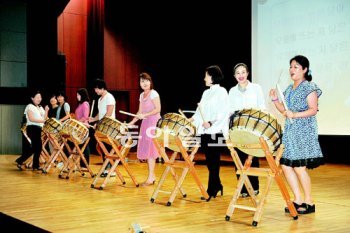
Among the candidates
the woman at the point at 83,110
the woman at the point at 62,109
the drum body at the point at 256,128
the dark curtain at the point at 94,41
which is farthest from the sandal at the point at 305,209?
the dark curtain at the point at 94,41

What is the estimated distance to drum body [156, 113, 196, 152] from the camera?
4574 mm

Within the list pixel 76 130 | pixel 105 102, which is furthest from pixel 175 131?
pixel 76 130

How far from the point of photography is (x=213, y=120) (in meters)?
4.65

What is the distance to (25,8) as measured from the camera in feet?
39.3

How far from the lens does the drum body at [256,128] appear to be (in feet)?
11.8

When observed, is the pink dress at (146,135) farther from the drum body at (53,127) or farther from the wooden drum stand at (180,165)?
the drum body at (53,127)

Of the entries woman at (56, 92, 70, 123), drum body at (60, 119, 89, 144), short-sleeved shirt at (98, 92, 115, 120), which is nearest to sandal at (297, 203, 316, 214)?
short-sleeved shirt at (98, 92, 115, 120)

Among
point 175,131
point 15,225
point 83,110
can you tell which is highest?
point 83,110

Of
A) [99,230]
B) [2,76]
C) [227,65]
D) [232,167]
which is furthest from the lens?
[2,76]

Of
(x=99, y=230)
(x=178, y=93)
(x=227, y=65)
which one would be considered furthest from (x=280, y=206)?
(x=178, y=93)

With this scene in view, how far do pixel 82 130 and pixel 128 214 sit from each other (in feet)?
8.40

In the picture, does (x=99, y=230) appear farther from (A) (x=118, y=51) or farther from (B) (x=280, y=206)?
(A) (x=118, y=51)

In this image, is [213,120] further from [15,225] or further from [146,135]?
[15,225]

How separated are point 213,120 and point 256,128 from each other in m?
1.08
